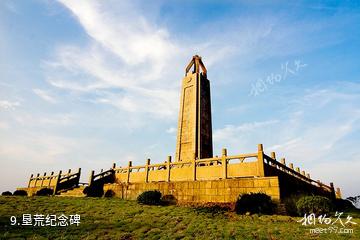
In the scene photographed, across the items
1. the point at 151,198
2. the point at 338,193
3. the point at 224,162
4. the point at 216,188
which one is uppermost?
the point at 224,162

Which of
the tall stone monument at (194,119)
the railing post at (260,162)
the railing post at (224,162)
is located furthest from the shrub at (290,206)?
the tall stone monument at (194,119)

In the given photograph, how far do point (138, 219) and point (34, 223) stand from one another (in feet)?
14.8

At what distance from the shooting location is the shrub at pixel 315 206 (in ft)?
35.1

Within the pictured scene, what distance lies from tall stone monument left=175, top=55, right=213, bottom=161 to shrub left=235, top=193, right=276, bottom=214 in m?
9.62

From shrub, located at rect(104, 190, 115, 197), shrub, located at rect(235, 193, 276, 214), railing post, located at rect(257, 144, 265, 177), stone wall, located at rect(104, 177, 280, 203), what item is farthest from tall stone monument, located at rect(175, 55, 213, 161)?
shrub, located at rect(235, 193, 276, 214)

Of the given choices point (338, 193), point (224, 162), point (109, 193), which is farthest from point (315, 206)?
point (338, 193)

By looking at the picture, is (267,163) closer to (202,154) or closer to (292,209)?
(292,209)

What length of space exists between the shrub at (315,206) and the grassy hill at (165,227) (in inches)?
34.7

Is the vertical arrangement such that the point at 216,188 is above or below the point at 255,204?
above

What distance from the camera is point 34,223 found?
33.4 feet

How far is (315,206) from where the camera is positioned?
35.4ft

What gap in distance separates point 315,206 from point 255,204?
8.76 ft

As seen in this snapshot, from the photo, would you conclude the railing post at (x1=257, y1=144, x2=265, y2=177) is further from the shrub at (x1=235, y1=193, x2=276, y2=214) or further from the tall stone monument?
the tall stone monument

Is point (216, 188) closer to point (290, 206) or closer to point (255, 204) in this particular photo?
point (255, 204)
